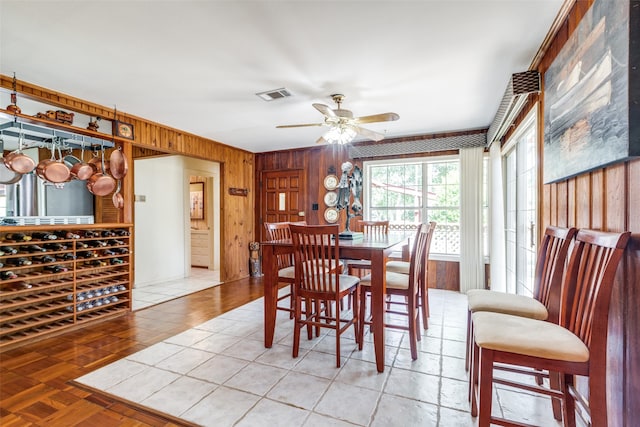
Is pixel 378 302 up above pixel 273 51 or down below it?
below

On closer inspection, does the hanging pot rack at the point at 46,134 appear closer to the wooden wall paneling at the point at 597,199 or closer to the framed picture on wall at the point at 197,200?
the framed picture on wall at the point at 197,200

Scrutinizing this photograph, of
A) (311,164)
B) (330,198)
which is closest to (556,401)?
(330,198)

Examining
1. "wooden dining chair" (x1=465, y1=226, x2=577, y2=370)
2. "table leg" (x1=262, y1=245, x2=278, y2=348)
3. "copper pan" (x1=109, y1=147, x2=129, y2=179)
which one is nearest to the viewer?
"wooden dining chair" (x1=465, y1=226, x2=577, y2=370)

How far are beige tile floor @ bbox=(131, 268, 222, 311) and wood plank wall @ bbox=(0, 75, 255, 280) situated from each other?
434mm

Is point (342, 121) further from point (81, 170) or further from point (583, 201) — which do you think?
point (81, 170)

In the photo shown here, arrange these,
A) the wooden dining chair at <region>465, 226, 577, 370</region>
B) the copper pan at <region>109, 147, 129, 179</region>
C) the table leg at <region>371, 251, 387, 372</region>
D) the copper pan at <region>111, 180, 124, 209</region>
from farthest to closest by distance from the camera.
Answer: the copper pan at <region>111, 180, 124, 209</region>
the copper pan at <region>109, 147, 129, 179</region>
the table leg at <region>371, 251, 387, 372</region>
the wooden dining chair at <region>465, 226, 577, 370</region>

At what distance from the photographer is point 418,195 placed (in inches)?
189

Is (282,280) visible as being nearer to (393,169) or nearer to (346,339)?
(346,339)

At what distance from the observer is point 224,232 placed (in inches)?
204

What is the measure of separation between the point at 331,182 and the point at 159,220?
3.06 m

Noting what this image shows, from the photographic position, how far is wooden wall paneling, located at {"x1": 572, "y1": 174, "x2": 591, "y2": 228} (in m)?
1.57

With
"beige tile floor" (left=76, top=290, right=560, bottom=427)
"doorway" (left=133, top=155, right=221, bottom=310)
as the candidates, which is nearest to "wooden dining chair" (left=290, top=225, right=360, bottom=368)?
"beige tile floor" (left=76, top=290, right=560, bottom=427)

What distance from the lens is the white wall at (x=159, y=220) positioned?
4.91 meters

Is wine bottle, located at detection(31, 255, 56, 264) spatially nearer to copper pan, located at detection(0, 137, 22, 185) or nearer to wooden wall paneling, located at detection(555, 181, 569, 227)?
copper pan, located at detection(0, 137, 22, 185)
